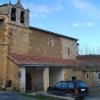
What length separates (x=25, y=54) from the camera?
115ft

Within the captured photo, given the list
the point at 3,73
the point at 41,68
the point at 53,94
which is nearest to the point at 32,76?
the point at 41,68

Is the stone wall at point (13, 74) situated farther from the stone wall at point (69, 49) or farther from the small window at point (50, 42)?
the stone wall at point (69, 49)

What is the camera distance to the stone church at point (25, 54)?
30.7 m

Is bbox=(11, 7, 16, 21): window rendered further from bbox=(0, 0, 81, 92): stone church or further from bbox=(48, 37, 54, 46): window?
bbox=(48, 37, 54, 46): window

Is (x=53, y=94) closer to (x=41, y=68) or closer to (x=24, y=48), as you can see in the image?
(x=41, y=68)

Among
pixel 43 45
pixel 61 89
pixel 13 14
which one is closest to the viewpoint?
pixel 61 89

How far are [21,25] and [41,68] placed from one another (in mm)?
5618

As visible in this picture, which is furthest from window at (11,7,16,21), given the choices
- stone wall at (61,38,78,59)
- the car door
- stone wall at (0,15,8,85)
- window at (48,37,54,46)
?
stone wall at (61,38,78,59)

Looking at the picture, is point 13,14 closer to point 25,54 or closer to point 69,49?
point 25,54

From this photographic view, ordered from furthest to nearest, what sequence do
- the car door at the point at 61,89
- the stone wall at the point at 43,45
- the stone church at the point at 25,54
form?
1. the stone wall at the point at 43,45
2. the stone church at the point at 25,54
3. the car door at the point at 61,89

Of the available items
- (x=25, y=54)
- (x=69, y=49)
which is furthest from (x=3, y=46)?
(x=69, y=49)

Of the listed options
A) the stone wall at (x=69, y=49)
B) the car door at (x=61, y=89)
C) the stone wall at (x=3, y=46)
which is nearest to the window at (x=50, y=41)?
the stone wall at (x=69, y=49)

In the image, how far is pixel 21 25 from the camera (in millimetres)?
34781

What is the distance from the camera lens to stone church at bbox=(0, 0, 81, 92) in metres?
30.7
